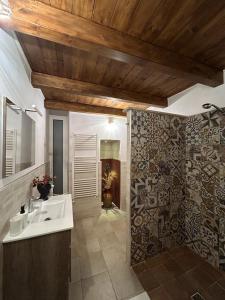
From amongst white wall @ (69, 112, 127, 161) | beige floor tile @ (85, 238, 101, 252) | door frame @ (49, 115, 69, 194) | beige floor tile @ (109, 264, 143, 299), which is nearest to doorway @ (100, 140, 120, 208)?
white wall @ (69, 112, 127, 161)

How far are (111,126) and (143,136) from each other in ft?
5.17

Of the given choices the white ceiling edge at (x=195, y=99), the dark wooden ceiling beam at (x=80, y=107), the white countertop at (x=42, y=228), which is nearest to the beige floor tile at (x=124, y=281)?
the white countertop at (x=42, y=228)

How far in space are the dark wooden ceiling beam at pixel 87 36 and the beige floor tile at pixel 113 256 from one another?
2.34m

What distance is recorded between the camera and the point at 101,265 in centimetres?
168

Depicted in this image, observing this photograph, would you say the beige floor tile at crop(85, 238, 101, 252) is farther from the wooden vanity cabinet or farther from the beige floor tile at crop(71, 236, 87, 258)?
the wooden vanity cabinet

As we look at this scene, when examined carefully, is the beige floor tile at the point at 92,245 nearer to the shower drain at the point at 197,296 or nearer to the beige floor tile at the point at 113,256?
the beige floor tile at the point at 113,256

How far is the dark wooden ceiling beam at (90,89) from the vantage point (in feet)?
5.76

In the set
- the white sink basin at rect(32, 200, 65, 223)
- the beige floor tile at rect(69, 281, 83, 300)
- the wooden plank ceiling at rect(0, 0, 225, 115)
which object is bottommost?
the beige floor tile at rect(69, 281, 83, 300)

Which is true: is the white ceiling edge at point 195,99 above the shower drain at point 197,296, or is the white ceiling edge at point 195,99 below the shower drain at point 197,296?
above

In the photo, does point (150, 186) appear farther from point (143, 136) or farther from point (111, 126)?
point (111, 126)

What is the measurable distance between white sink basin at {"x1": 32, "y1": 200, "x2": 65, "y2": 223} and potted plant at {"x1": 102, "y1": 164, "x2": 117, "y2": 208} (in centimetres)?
178

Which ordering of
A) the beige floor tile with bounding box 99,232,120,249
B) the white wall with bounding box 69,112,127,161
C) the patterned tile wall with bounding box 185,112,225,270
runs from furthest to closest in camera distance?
the white wall with bounding box 69,112,127,161 < the beige floor tile with bounding box 99,232,120,249 < the patterned tile wall with bounding box 185,112,225,270

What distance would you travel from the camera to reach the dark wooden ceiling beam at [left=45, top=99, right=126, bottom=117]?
261cm

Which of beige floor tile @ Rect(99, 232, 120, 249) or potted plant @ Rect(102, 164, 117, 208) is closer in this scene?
beige floor tile @ Rect(99, 232, 120, 249)
